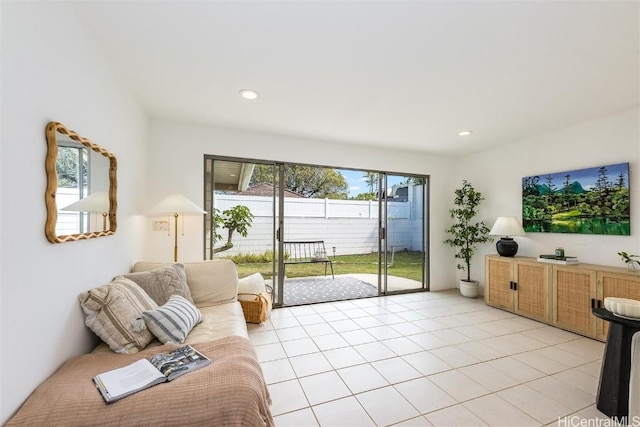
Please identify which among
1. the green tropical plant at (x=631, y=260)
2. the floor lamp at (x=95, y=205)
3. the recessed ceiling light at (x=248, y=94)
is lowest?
the green tropical plant at (x=631, y=260)

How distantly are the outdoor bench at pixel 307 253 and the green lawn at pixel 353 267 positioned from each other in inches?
12.3

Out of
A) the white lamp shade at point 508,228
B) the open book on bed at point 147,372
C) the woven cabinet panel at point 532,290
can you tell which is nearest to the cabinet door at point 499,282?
the woven cabinet panel at point 532,290

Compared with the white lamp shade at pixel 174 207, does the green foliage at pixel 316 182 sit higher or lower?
higher

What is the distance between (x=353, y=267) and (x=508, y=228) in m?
3.24

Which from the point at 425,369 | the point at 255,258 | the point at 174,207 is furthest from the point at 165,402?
the point at 255,258

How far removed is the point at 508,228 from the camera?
Result: 3701mm

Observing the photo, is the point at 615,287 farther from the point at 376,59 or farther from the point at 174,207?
the point at 174,207

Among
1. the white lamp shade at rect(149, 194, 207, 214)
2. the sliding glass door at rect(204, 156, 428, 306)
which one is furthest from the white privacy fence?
the white lamp shade at rect(149, 194, 207, 214)

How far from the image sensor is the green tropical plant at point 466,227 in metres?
4.42

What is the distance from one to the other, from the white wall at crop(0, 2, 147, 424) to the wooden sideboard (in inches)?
167

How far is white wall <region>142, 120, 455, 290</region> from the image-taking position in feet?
10.7

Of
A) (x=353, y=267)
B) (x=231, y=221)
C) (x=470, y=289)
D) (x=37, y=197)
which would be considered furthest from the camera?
(x=353, y=267)

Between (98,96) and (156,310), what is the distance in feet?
4.89

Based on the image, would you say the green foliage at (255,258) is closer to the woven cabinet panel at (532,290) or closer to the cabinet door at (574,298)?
the woven cabinet panel at (532,290)
